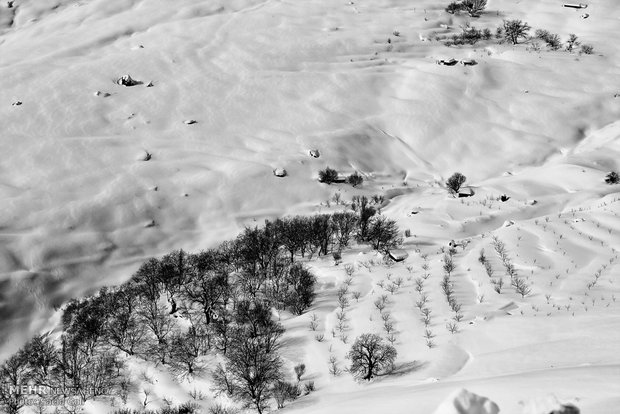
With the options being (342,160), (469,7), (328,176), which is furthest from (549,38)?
(328,176)

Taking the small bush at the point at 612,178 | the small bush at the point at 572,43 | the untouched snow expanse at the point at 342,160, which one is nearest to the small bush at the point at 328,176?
the untouched snow expanse at the point at 342,160

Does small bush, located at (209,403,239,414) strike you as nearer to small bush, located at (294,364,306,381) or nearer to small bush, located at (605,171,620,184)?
small bush, located at (294,364,306,381)

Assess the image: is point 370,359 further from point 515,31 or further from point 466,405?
point 515,31

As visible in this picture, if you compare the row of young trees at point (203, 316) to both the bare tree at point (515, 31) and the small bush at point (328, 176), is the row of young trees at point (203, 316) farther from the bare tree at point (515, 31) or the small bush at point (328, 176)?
the bare tree at point (515, 31)

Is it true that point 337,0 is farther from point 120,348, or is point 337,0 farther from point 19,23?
point 120,348

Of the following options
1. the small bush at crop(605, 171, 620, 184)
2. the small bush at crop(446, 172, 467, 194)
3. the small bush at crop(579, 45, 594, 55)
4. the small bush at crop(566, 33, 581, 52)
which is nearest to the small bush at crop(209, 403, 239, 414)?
the small bush at crop(446, 172, 467, 194)
